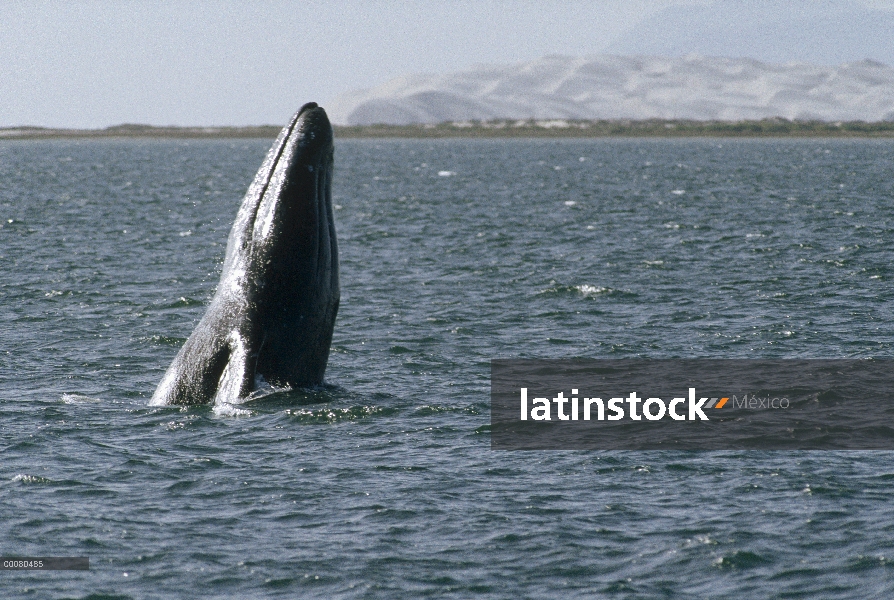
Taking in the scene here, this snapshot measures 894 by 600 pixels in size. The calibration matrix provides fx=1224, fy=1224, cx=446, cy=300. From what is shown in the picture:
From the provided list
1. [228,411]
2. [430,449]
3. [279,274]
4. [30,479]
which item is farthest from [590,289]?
[30,479]

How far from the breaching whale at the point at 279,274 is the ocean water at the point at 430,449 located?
36.8 inches

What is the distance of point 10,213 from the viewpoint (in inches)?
2302

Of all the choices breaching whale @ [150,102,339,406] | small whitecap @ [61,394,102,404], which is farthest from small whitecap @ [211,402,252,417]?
small whitecap @ [61,394,102,404]

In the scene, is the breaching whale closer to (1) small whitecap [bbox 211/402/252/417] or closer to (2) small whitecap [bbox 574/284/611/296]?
(1) small whitecap [bbox 211/402/252/417]

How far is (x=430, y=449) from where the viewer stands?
16.6m

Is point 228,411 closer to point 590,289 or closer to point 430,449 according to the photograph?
point 430,449

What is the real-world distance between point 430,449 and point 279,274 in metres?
3.21

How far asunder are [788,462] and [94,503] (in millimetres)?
8810

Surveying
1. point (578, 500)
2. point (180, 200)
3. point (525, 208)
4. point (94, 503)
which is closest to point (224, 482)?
Result: point (94, 503)

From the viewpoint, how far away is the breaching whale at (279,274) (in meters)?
15.5

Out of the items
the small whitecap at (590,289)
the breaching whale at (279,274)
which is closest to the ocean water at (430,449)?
the small whitecap at (590,289)

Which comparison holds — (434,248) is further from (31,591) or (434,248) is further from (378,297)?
(31,591)

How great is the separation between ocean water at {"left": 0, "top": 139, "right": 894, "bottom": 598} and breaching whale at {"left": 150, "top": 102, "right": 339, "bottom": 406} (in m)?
0.94

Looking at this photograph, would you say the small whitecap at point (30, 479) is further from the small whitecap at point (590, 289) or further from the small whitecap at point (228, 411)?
the small whitecap at point (590, 289)
